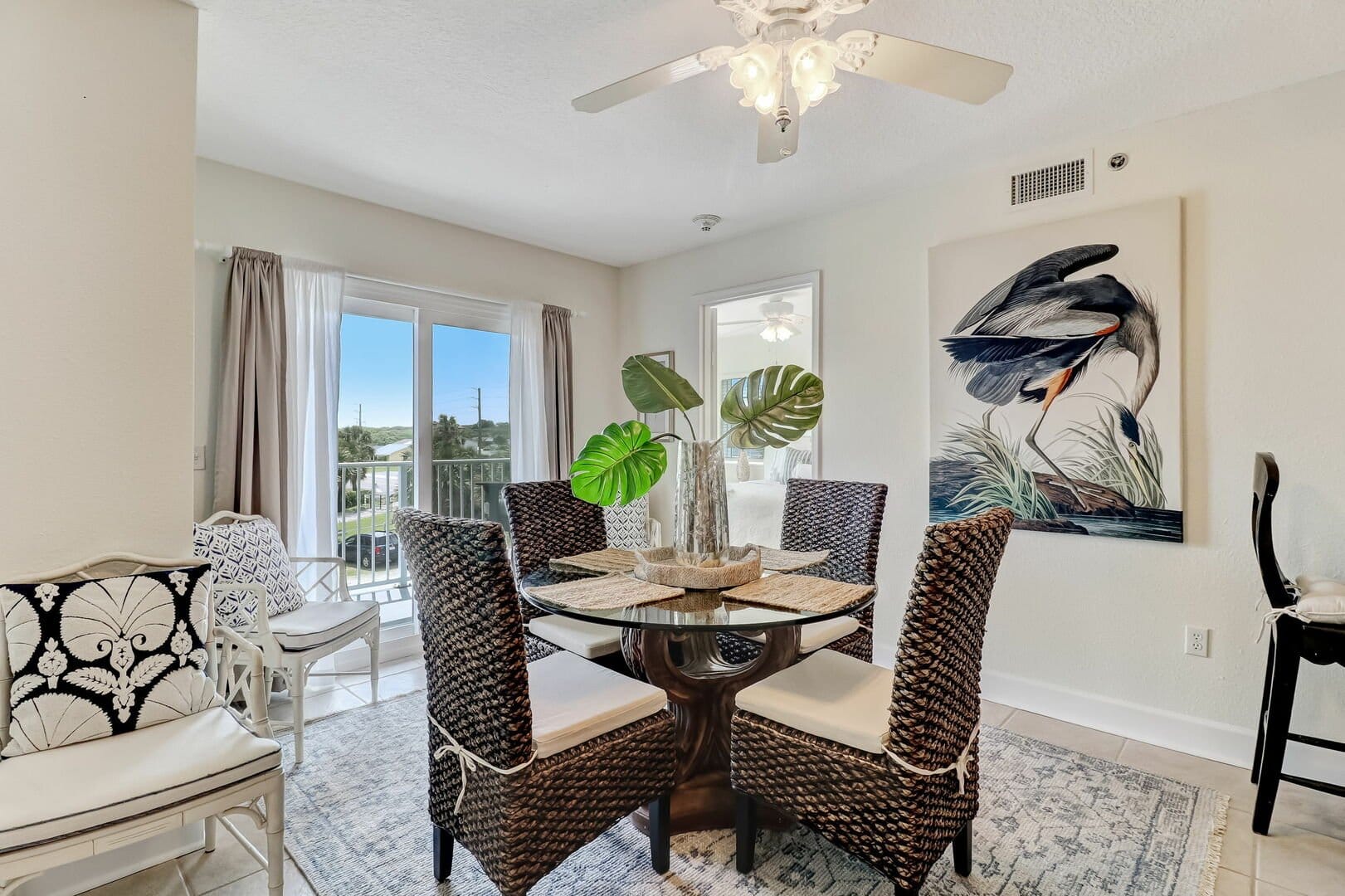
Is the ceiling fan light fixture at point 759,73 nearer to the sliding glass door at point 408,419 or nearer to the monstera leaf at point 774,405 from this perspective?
the monstera leaf at point 774,405

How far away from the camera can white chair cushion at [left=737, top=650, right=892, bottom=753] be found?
1.54m

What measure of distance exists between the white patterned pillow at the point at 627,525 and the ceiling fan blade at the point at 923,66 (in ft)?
8.59

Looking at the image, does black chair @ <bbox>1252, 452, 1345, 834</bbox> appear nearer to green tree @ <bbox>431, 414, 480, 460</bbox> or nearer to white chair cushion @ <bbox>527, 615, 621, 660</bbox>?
white chair cushion @ <bbox>527, 615, 621, 660</bbox>

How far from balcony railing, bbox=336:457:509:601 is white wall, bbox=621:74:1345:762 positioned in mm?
2660

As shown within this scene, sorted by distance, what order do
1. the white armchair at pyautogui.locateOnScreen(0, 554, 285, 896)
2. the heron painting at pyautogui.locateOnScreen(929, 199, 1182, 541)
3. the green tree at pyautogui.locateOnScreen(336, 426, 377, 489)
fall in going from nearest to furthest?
the white armchair at pyautogui.locateOnScreen(0, 554, 285, 896)
the heron painting at pyautogui.locateOnScreen(929, 199, 1182, 541)
the green tree at pyautogui.locateOnScreen(336, 426, 377, 489)

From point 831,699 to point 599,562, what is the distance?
39.5 inches

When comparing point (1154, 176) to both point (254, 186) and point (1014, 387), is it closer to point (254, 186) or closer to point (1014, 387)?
point (1014, 387)

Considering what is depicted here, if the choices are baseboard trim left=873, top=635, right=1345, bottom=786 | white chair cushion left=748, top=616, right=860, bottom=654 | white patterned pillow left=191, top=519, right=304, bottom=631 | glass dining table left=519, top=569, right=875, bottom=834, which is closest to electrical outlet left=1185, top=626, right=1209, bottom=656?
baseboard trim left=873, top=635, right=1345, bottom=786

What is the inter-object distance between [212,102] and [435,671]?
7.80 feet

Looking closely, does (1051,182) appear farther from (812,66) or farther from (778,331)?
(778,331)


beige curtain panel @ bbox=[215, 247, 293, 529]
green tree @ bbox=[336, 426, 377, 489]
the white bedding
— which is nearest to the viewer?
beige curtain panel @ bbox=[215, 247, 293, 529]

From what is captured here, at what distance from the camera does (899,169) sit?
9.96 ft

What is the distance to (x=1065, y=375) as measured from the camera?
2.78m

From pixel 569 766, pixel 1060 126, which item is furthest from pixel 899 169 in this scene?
pixel 569 766
